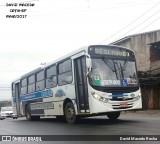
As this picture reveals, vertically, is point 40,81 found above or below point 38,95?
above

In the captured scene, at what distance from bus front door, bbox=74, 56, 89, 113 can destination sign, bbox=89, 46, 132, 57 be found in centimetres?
52

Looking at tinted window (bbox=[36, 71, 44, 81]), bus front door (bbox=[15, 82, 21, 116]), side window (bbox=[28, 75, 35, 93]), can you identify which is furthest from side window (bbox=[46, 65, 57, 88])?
bus front door (bbox=[15, 82, 21, 116])

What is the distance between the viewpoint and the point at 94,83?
12594 mm

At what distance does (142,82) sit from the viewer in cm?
2470

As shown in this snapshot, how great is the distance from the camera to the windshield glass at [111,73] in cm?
1268

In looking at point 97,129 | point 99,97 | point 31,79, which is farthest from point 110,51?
point 31,79

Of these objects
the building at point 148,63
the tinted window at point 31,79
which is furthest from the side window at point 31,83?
the building at point 148,63

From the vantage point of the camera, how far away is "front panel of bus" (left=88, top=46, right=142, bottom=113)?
12.5 metres

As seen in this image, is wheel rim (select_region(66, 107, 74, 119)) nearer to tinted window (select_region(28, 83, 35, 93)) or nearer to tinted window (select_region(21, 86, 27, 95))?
tinted window (select_region(28, 83, 35, 93))

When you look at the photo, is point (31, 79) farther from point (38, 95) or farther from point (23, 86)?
point (23, 86)

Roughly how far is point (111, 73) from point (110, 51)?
1054 mm

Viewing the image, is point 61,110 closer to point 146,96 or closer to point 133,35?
point 146,96

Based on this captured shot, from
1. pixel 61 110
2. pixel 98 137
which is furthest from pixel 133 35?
pixel 98 137

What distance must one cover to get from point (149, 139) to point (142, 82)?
639 inches
